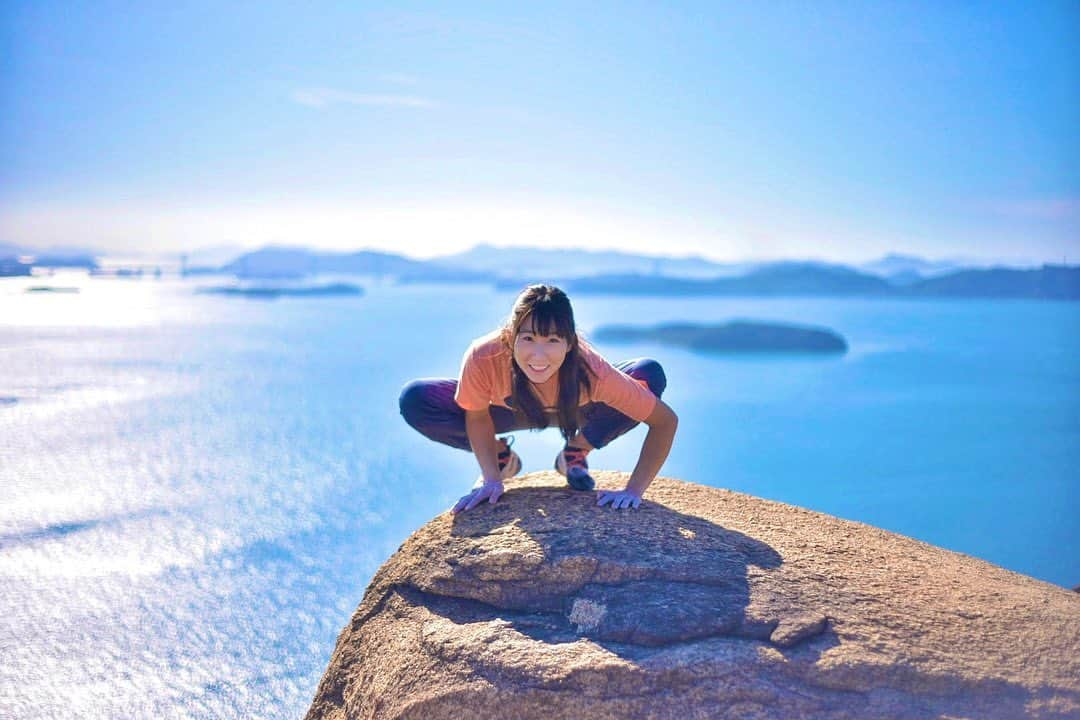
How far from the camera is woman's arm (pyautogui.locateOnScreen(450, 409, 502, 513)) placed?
1.90m

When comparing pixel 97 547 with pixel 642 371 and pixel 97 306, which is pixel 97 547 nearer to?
pixel 642 371

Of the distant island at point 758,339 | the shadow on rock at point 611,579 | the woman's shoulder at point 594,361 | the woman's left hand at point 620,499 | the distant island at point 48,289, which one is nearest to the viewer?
the shadow on rock at point 611,579

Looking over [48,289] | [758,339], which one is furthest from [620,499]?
[758,339]

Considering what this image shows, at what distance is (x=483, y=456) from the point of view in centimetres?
193

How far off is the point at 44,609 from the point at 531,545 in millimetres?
1888

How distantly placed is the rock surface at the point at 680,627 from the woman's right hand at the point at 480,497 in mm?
19

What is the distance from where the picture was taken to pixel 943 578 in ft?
5.81

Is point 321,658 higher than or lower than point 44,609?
lower

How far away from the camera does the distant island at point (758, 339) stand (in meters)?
17.2

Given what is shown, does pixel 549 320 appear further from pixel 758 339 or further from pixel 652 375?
pixel 758 339

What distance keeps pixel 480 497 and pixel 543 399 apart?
0.28m

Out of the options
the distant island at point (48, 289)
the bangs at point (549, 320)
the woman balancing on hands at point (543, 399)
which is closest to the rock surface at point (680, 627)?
the woman balancing on hands at point (543, 399)

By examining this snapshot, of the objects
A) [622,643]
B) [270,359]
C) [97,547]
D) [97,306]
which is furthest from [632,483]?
[270,359]

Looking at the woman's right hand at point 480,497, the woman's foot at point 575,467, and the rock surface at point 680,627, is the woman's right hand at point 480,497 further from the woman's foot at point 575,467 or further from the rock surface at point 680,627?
the woman's foot at point 575,467
